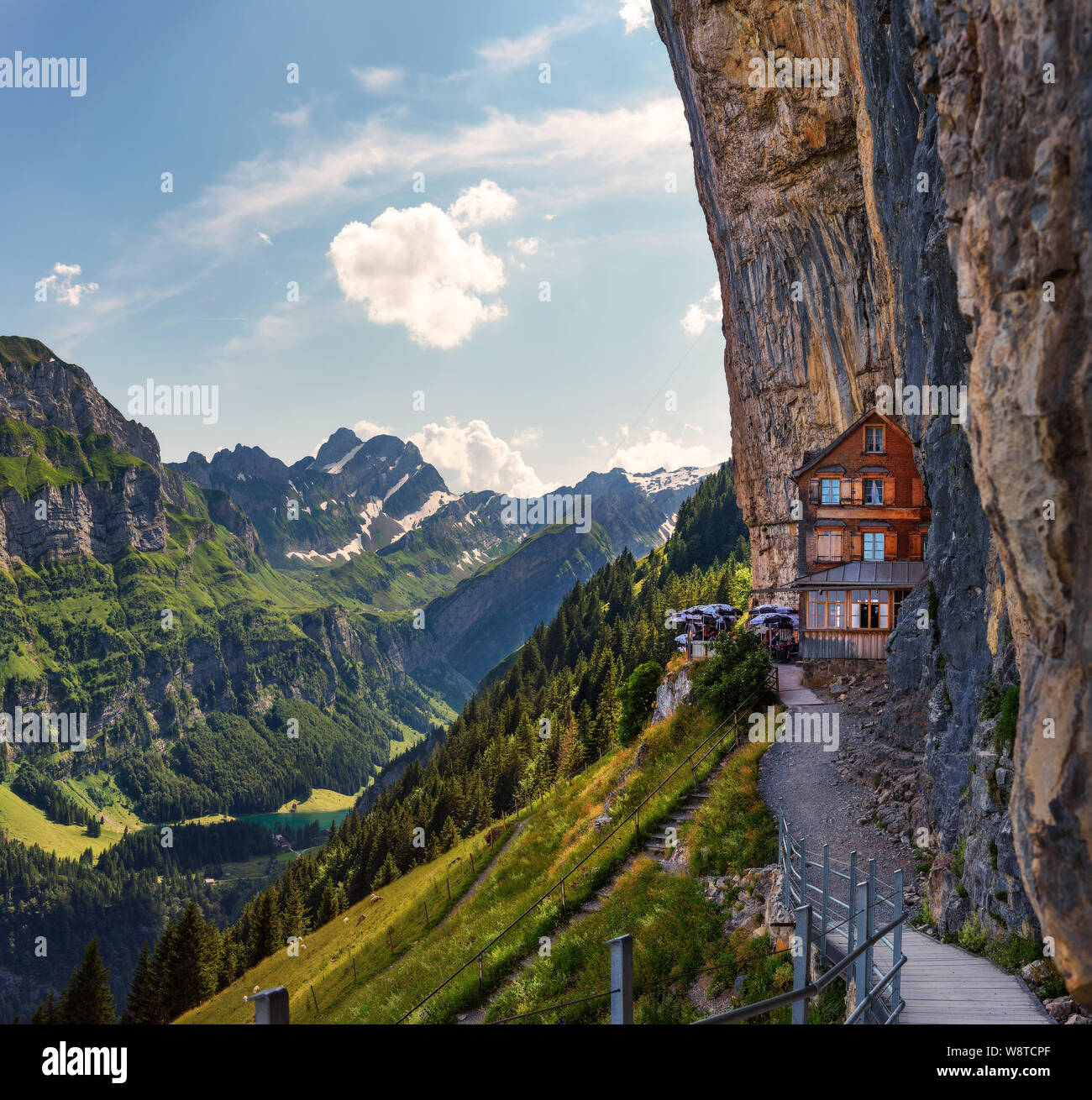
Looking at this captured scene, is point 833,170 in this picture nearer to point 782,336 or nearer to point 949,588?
point 782,336

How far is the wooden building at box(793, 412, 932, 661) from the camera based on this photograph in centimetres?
3969

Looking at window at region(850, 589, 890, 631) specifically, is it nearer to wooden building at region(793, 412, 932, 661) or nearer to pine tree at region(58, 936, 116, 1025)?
wooden building at region(793, 412, 932, 661)

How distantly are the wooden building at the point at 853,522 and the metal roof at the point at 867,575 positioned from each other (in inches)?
1.6

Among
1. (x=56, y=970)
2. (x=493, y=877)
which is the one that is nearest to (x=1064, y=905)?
(x=493, y=877)

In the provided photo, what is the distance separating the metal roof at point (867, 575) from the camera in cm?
3897

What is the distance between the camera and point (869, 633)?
38688 mm

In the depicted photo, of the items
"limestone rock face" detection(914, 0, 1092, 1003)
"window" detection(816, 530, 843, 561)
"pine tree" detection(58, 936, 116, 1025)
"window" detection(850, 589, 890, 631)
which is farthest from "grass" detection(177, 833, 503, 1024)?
"limestone rock face" detection(914, 0, 1092, 1003)

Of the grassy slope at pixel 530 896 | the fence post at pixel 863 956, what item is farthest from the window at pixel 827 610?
the fence post at pixel 863 956

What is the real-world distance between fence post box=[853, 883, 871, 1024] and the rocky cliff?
2.35 meters
